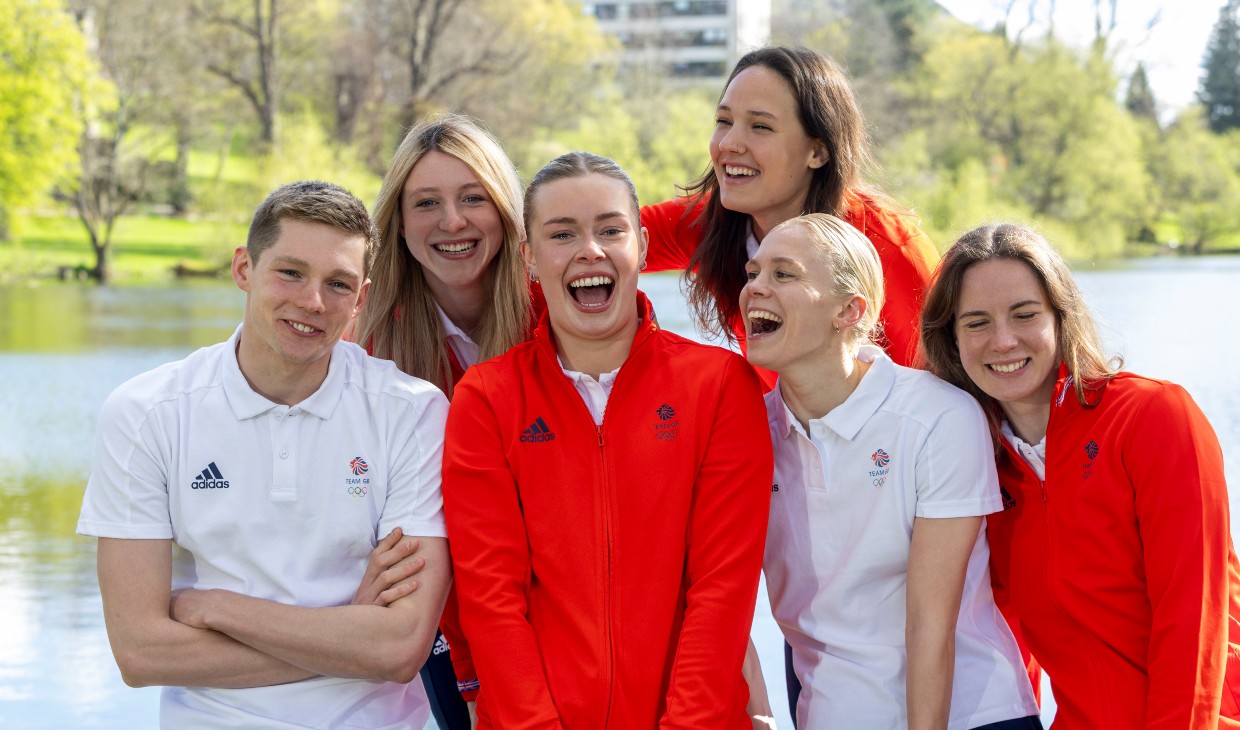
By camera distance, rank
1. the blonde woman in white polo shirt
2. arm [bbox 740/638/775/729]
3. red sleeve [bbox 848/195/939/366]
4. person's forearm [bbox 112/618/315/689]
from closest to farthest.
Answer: person's forearm [bbox 112/618/315/689]
the blonde woman in white polo shirt
arm [bbox 740/638/775/729]
red sleeve [bbox 848/195/939/366]

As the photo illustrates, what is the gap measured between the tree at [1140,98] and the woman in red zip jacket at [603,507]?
134ft

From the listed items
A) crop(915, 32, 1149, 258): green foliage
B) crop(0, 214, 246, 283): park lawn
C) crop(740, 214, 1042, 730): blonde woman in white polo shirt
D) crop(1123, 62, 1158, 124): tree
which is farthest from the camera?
crop(1123, 62, 1158, 124): tree

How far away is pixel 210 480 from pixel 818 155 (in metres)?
2.15

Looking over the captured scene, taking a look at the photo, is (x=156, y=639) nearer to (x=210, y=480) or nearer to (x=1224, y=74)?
(x=210, y=480)

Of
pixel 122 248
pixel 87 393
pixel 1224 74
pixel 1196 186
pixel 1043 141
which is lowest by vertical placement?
pixel 87 393

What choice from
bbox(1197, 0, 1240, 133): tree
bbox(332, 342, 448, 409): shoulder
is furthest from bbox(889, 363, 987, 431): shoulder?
bbox(1197, 0, 1240, 133): tree

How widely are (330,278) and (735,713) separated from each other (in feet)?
4.75

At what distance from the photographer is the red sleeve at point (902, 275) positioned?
3.38 meters

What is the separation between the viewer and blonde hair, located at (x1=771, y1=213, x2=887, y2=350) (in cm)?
277

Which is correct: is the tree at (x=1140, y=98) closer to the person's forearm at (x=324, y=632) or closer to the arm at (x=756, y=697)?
the arm at (x=756, y=697)

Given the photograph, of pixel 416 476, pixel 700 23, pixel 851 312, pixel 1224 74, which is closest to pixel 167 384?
pixel 416 476

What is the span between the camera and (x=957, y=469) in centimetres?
263

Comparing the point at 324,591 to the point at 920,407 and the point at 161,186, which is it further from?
the point at 161,186

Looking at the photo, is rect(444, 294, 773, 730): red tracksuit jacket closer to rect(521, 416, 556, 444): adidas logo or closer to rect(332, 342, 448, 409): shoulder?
rect(521, 416, 556, 444): adidas logo
